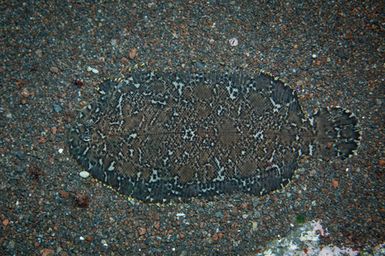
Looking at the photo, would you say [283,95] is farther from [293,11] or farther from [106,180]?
[106,180]

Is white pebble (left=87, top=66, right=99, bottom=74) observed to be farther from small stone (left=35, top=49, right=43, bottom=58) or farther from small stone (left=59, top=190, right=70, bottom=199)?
small stone (left=59, top=190, right=70, bottom=199)

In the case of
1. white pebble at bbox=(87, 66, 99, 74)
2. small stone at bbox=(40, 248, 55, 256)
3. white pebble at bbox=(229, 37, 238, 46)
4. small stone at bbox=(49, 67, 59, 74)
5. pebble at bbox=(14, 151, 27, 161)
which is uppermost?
white pebble at bbox=(229, 37, 238, 46)

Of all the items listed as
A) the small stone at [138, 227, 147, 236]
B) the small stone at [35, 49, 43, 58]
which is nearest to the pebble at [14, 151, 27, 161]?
the small stone at [35, 49, 43, 58]

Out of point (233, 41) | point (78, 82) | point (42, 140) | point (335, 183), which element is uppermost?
point (233, 41)

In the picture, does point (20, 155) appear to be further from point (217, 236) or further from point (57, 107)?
point (217, 236)

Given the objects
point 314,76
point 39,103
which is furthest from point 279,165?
point 39,103

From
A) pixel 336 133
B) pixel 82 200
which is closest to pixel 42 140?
pixel 82 200

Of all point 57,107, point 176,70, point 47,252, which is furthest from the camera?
point 176,70

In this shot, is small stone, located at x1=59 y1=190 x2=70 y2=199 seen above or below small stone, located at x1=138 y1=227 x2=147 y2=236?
above
